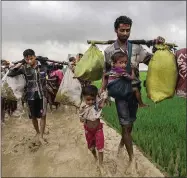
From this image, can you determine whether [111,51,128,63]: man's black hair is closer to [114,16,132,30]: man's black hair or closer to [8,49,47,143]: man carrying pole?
[114,16,132,30]: man's black hair

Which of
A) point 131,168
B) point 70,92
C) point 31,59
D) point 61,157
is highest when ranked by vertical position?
point 31,59

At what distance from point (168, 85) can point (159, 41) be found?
48cm

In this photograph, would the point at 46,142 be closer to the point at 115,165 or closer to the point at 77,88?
the point at 77,88

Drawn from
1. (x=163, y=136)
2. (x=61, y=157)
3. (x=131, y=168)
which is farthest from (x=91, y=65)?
(x=163, y=136)

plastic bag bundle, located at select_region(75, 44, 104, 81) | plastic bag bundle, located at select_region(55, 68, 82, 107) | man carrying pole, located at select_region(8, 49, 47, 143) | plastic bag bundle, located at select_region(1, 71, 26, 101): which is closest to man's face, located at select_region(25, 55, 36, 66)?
man carrying pole, located at select_region(8, 49, 47, 143)

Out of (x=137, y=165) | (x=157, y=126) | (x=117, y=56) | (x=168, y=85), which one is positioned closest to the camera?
(x=168, y=85)

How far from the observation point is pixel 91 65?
4641 mm

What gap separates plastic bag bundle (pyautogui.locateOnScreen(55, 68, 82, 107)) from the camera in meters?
5.64

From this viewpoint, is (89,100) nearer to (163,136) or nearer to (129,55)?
(129,55)

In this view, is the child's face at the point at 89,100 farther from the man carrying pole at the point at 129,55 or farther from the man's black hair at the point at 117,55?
the man's black hair at the point at 117,55

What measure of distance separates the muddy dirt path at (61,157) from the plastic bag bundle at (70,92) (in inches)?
29.4

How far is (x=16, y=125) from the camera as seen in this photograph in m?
8.84

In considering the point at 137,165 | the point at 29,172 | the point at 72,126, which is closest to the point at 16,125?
the point at 72,126

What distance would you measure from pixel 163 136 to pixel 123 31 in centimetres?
230
